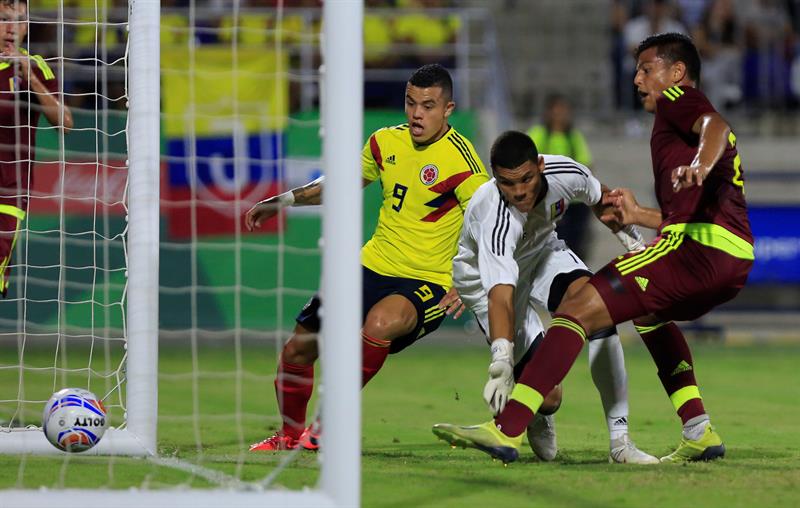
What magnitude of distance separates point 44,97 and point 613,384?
3.67 meters

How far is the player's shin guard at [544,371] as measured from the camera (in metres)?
5.59

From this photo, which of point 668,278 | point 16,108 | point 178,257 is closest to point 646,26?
point 178,257

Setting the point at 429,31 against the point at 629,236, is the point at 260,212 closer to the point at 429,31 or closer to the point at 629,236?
the point at 629,236

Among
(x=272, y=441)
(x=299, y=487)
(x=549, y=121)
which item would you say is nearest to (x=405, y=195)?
(x=272, y=441)

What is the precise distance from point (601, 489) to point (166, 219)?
1026 centimetres

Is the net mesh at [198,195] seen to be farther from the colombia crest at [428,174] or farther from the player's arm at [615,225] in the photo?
the player's arm at [615,225]

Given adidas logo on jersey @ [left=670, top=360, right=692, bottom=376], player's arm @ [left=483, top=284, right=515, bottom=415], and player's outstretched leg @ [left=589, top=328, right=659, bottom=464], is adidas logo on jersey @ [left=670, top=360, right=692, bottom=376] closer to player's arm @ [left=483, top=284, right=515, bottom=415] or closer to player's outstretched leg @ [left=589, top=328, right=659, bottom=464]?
player's outstretched leg @ [left=589, top=328, right=659, bottom=464]

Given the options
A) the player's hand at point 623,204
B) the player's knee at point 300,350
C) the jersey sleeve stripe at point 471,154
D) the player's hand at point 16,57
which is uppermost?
the player's hand at point 16,57

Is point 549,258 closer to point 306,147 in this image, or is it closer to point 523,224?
point 523,224

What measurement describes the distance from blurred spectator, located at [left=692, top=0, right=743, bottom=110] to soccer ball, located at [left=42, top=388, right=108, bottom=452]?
12.7 metres

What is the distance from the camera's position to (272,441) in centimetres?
669

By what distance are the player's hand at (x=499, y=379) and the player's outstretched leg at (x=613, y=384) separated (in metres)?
0.64

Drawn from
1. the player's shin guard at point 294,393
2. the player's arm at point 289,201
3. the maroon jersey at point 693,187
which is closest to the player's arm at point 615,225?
the maroon jersey at point 693,187

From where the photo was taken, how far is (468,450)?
6766 millimetres
